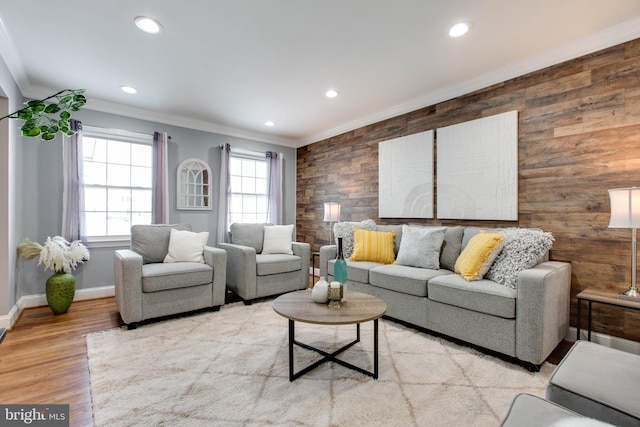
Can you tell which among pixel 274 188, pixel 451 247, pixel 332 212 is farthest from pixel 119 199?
pixel 451 247

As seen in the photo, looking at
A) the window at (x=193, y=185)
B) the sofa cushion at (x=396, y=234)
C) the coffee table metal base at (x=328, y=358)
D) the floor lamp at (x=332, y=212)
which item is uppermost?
the window at (x=193, y=185)

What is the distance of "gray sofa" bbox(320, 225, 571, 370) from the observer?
2.07 metres

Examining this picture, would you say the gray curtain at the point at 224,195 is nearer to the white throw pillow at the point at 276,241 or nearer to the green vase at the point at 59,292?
the white throw pillow at the point at 276,241

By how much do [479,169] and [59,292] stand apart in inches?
181

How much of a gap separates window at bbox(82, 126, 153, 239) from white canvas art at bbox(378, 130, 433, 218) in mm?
3282

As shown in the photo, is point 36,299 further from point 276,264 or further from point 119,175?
point 276,264

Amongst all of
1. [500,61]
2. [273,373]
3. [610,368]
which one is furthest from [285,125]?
[610,368]

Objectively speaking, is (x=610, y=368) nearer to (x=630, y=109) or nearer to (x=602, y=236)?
(x=602, y=236)

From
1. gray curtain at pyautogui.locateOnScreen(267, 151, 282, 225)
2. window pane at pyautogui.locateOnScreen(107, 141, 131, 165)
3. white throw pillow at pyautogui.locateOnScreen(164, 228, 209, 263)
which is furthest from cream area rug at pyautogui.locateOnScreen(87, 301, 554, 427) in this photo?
gray curtain at pyautogui.locateOnScreen(267, 151, 282, 225)

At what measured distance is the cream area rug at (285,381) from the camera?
162 centimetres

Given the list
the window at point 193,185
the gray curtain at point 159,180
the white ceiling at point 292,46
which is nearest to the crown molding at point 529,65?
the white ceiling at point 292,46

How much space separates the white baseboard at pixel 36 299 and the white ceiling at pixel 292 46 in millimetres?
2307

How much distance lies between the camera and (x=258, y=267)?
3611 mm

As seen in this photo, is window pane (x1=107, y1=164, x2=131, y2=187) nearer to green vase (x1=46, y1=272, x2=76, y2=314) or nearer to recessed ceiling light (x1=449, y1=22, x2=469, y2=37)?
green vase (x1=46, y1=272, x2=76, y2=314)
